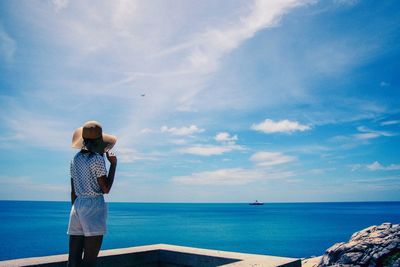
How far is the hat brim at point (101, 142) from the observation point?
341cm

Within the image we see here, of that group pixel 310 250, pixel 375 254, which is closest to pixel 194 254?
pixel 375 254

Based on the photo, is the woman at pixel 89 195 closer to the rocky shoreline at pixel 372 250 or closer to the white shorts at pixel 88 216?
the white shorts at pixel 88 216

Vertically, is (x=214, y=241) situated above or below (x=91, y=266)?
below

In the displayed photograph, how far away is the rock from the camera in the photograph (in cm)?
687

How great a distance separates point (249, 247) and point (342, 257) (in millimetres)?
55306

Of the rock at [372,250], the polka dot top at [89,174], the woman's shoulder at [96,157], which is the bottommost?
the rock at [372,250]

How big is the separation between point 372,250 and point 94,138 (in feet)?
21.6

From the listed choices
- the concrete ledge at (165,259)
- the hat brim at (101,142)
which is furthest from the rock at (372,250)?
the hat brim at (101,142)

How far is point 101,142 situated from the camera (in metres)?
3.43

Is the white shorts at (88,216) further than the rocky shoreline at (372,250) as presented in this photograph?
No

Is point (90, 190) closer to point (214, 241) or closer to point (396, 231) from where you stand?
point (396, 231)

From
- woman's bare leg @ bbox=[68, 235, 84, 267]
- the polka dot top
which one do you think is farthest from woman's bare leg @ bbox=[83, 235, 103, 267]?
the polka dot top

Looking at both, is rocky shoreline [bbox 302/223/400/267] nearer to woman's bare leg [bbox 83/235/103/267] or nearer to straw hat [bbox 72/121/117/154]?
woman's bare leg [bbox 83/235/103/267]

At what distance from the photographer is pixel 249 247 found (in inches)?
2357
